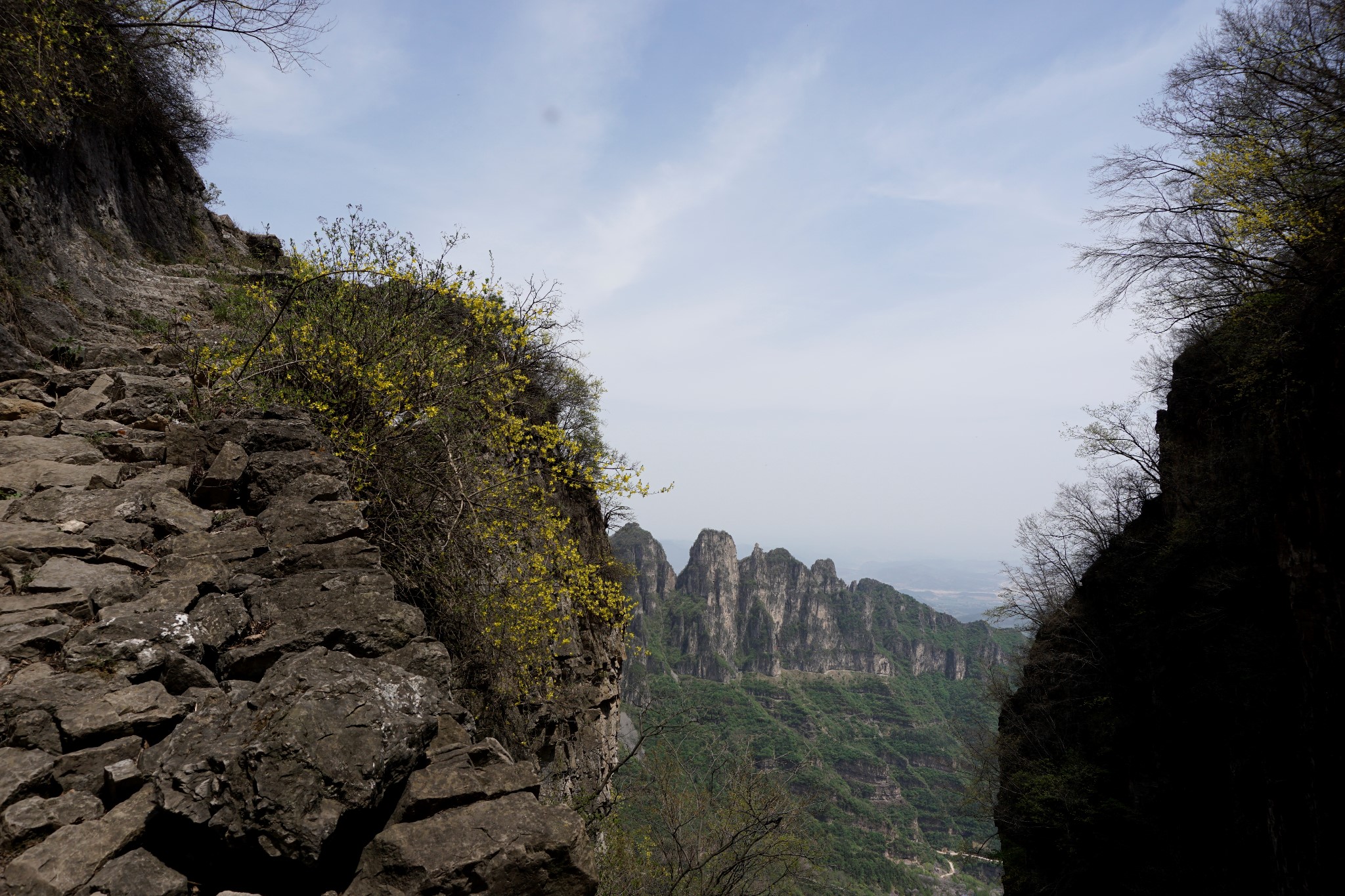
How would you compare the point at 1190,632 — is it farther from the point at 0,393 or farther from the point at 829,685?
the point at 829,685

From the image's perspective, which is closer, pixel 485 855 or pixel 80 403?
pixel 485 855

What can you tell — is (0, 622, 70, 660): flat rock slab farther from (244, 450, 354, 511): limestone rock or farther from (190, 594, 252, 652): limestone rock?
(244, 450, 354, 511): limestone rock

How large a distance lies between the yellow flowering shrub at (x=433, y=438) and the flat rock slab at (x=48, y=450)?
1.48m

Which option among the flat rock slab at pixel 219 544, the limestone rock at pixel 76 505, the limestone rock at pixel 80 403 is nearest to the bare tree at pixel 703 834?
the flat rock slab at pixel 219 544

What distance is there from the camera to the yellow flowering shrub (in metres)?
7.18

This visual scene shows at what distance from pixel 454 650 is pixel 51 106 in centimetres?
1055

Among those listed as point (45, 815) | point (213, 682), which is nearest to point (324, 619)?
point (213, 682)

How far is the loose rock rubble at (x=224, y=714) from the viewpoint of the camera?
3.00 metres

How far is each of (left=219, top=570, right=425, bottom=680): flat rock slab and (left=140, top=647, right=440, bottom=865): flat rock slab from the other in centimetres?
33

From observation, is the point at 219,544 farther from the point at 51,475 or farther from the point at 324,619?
the point at 51,475

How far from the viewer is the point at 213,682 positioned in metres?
3.93

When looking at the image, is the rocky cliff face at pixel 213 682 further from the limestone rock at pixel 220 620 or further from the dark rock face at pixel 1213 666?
the dark rock face at pixel 1213 666

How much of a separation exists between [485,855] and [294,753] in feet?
3.94

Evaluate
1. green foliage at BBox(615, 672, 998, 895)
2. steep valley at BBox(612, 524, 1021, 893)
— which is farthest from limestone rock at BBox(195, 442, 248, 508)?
steep valley at BBox(612, 524, 1021, 893)
